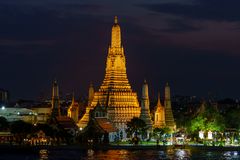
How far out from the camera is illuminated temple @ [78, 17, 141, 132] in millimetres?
96625

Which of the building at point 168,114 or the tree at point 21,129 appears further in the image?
the building at point 168,114

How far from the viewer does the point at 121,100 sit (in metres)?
97.8

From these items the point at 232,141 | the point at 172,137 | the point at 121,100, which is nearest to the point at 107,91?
the point at 121,100

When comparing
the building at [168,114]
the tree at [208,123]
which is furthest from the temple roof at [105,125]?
the building at [168,114]

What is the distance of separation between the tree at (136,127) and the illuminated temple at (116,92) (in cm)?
469

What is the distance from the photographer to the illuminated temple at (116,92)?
317 ft

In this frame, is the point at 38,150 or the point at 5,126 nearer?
the point at 38,150

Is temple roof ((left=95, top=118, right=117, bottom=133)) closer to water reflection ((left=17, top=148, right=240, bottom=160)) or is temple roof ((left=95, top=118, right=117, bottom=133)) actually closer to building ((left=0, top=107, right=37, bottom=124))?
water reflection ((left=17, top=148, right=240, bottom=160))

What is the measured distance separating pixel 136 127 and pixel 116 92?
982cm

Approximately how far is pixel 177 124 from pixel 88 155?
37.3m

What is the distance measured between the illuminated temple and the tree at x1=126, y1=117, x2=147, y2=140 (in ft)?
15.4

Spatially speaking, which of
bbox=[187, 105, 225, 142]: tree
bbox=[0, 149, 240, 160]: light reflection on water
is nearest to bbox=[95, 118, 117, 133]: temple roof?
bbox=[0, 149, 240, 160]: light reflection on water

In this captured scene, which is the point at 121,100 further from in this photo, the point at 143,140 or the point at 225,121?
the point at 225,121

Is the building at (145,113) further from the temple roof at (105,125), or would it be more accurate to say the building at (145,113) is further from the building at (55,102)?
the building at (55,102)
